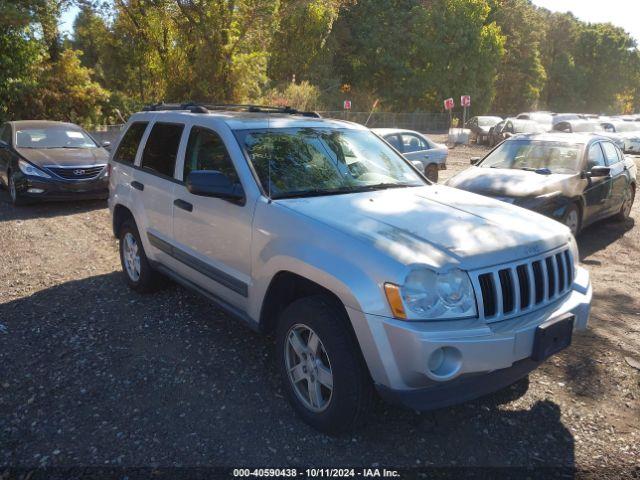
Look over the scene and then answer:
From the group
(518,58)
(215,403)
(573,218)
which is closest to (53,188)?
(215,403)

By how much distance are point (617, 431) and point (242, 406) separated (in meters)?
2.33

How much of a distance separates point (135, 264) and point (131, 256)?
0.14 meters

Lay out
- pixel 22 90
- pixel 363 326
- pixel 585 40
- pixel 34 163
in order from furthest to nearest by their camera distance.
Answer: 1. pixel 585 40
2. pixel 22 90
3. pixel 34 163
4. pixel 363 326

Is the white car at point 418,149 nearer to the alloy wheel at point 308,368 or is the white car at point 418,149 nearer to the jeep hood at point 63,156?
the jeep hood at point 63,156

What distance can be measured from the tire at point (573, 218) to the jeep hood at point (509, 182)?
1.12 ft

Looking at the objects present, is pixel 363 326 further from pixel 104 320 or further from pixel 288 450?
pixel 104 320

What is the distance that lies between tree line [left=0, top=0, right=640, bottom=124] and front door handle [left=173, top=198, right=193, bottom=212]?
477 inches

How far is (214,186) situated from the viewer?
364cm

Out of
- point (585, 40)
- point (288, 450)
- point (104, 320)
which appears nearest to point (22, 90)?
point (104, 320)

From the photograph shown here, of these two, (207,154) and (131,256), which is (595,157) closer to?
(207,154)

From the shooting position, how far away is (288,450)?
3090 mm

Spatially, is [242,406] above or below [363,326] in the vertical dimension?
below

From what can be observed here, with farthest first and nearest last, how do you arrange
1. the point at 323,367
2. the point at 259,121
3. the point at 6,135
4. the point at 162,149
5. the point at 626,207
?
the point at 6,135, the point at 626,207, the point at 162,149, the point at 259,121, the point at 323,367

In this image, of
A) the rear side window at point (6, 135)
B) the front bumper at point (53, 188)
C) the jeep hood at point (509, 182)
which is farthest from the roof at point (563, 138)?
the rear side window at point (6, 135)
